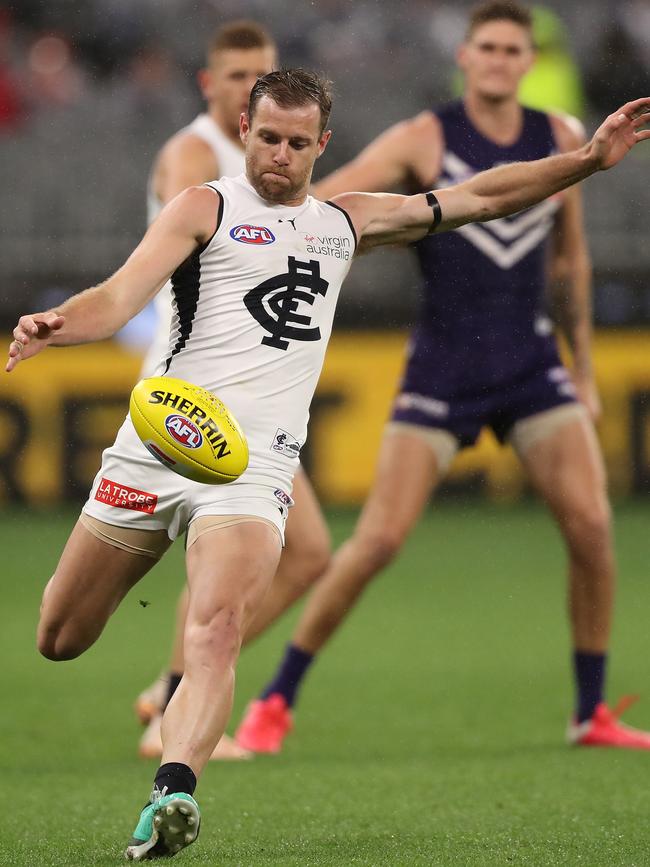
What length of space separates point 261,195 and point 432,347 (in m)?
2.20

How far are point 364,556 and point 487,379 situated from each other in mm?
905

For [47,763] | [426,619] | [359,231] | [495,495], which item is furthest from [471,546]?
[359,231]

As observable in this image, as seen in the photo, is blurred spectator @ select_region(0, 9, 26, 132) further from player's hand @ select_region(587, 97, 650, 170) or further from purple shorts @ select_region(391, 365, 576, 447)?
player's hand @ select_region(587, 97, 650, 170)

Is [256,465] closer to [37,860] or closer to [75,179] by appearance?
[37,860]

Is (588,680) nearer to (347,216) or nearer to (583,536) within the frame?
(583,536)

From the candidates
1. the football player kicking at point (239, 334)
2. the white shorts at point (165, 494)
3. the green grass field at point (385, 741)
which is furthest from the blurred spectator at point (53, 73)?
the white shorts at point (165, 494)

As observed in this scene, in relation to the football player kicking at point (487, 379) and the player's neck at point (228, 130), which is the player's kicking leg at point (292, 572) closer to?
the football player kicking at point (487, 379)

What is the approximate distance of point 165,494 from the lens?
15.6 feet

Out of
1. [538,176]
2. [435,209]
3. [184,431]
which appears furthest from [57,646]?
[538,176]

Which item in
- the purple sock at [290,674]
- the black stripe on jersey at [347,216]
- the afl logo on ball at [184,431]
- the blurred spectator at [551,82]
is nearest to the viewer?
the afl logo on ball at [184,431]

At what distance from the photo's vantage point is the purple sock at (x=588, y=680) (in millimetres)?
6660

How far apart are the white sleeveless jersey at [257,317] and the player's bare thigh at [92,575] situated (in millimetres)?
461

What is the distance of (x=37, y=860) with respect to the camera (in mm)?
4395

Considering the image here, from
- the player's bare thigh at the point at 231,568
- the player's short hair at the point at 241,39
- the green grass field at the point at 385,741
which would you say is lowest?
the green grass field at the point at 385,741
